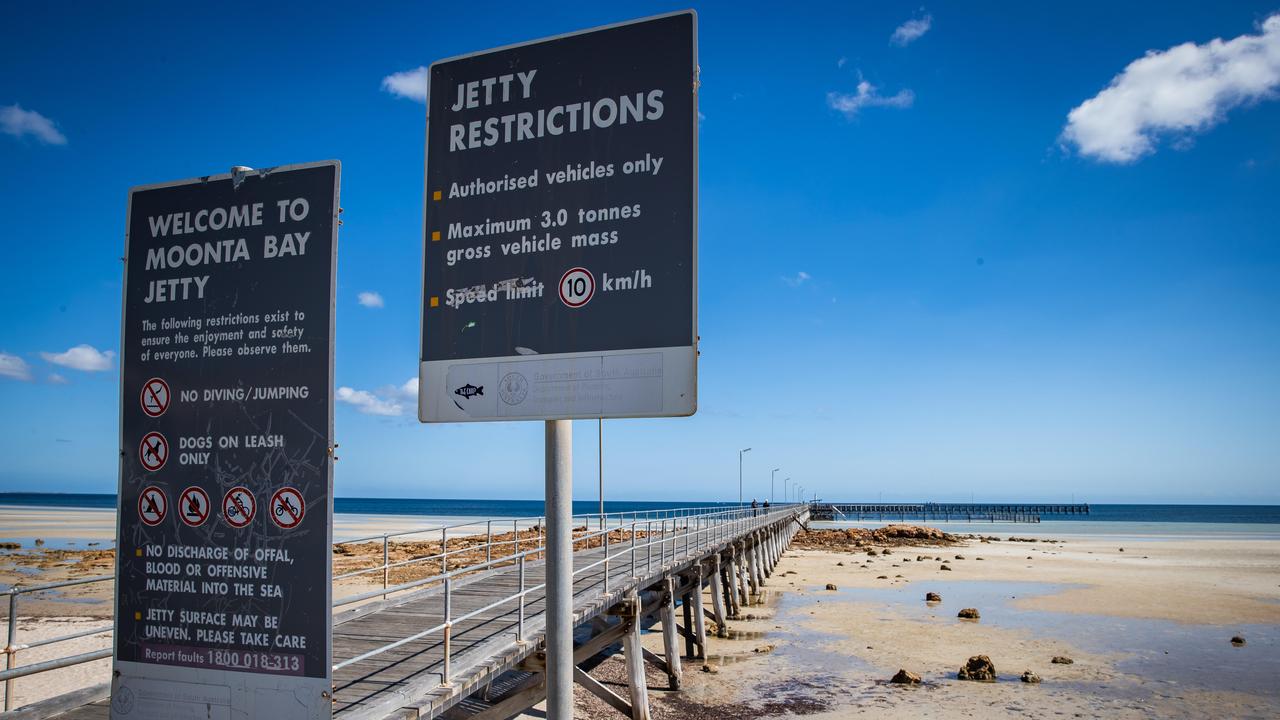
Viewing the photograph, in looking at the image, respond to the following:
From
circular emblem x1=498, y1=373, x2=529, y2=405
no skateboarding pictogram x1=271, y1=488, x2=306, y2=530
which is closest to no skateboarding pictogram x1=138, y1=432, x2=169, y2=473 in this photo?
no skateboarding pictogram x1=271, y1=488, x2=306, y2=530

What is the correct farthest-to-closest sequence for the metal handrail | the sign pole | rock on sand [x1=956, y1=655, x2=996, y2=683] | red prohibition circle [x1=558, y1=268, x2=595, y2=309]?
1. rock on sand [x1=956, y1=655, x2=996, y2=683]
2. the metal handrail
3. the sign pole
4. red prohibition circle [x1=558, y1=268, x2=595, y2=309]

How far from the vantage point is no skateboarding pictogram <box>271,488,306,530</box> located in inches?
154

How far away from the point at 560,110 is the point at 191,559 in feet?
9.90

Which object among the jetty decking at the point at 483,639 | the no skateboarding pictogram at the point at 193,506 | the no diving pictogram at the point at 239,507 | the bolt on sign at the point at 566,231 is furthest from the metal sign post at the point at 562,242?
the jetty decking at the point at 483,639

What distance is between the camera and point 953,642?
22359 mm

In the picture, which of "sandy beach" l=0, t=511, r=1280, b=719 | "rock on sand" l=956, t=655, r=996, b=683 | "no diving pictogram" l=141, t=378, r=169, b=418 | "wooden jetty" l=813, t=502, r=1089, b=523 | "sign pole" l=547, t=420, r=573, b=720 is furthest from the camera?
"wooden jetty" l=813, t=502, r=1089, b=523

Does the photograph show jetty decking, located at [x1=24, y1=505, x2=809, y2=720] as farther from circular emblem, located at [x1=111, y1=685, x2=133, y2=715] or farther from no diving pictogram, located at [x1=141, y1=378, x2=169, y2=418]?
no diving pictogram, located at [x1=141, y1=378, x2=169, y2=418]

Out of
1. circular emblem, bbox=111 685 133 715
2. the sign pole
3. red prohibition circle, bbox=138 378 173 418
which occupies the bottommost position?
circular emblem, bbox=111 685 133 715

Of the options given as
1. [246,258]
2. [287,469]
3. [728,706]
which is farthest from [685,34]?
[728,706]

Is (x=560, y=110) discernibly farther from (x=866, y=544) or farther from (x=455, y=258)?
(x=866, y=544)

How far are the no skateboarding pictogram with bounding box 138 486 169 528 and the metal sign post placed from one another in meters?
1.34

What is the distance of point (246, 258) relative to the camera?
4148 mm

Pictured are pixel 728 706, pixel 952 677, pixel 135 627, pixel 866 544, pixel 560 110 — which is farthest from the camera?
pixel 866 544

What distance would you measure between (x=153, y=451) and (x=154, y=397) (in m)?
0.28
